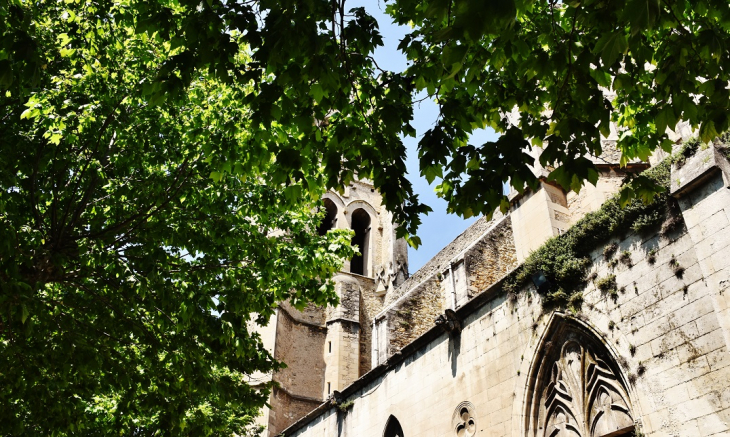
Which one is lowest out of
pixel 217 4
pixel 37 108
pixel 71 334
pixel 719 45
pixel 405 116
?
pixel 71 334

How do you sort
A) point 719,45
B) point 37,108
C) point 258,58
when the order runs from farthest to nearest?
point 37,108 → point 258,58 → point 719,45

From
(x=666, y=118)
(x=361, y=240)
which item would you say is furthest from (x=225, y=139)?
(x=361, y=240)

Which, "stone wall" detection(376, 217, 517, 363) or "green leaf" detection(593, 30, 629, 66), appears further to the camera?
"stone wall" detection(376, 217, 517, 363)

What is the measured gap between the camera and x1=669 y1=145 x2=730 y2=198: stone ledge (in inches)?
288

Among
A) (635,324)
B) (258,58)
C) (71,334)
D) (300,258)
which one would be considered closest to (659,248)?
(635,324)

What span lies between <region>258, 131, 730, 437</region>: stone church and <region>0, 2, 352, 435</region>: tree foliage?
180 cm

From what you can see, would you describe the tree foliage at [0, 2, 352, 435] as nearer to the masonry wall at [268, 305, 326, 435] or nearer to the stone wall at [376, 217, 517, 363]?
the stone wall at [376, 217, 517, 363]

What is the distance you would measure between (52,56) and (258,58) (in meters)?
4.42

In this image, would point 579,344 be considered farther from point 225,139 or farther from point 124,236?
point 124,236

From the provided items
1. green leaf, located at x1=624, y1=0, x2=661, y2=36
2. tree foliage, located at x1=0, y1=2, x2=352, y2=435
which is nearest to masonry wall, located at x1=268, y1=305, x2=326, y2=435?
tree foliage, located at x1=0, y1=2, x2=352, y2=435

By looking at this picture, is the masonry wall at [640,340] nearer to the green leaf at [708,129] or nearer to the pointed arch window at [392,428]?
the pointed arch window at [392,428]

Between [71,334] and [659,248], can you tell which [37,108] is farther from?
[659,248]

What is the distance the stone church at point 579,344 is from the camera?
7.04 metres

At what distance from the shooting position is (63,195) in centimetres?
721
